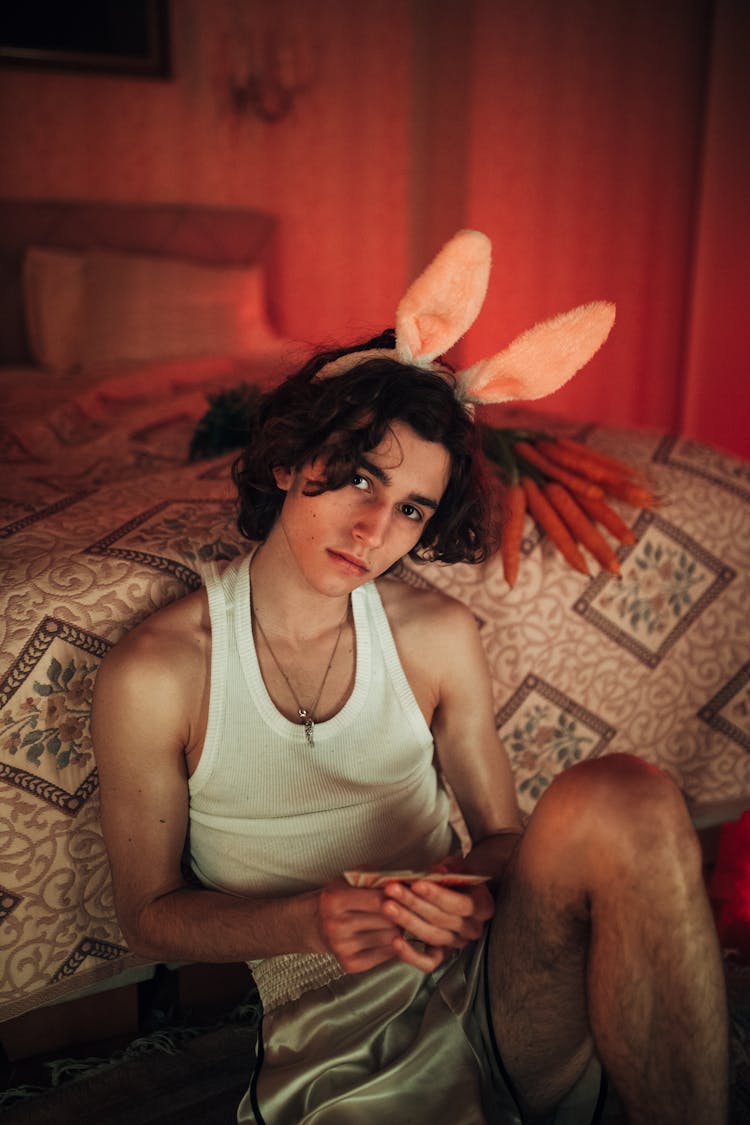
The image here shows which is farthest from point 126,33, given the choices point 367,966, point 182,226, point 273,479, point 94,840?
point 367,966

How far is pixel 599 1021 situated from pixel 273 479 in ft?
2.49

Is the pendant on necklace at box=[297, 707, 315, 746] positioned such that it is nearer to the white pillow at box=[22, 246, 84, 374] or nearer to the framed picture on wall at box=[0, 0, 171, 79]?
the white pillow at box=[22, 246, 84, 374]

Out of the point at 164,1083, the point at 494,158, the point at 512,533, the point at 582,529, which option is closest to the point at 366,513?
the point at 512,533

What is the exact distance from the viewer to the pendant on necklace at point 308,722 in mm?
1158

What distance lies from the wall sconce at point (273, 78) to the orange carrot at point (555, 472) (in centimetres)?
286

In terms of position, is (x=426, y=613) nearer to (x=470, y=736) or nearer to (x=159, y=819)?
(x=470, y=736)

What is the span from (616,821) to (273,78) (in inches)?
153

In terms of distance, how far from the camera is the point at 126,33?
3678 mm

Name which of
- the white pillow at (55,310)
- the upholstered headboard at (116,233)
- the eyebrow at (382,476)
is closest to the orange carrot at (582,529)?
the eyebrow at (382,476)

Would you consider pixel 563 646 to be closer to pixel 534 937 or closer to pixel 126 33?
pixel 534 937

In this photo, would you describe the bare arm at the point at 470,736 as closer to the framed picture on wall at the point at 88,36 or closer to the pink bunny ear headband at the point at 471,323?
the pink bunny ear headband at the point at 471,323

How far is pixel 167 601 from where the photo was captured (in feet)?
4.31

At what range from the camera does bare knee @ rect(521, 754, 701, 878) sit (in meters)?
0.92

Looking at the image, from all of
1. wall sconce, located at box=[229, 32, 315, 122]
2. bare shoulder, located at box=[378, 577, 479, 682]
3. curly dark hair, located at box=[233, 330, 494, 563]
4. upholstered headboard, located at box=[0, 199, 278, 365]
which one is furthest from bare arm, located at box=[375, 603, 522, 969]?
wall sconce, located at box=[229, 32, 315, 122]
